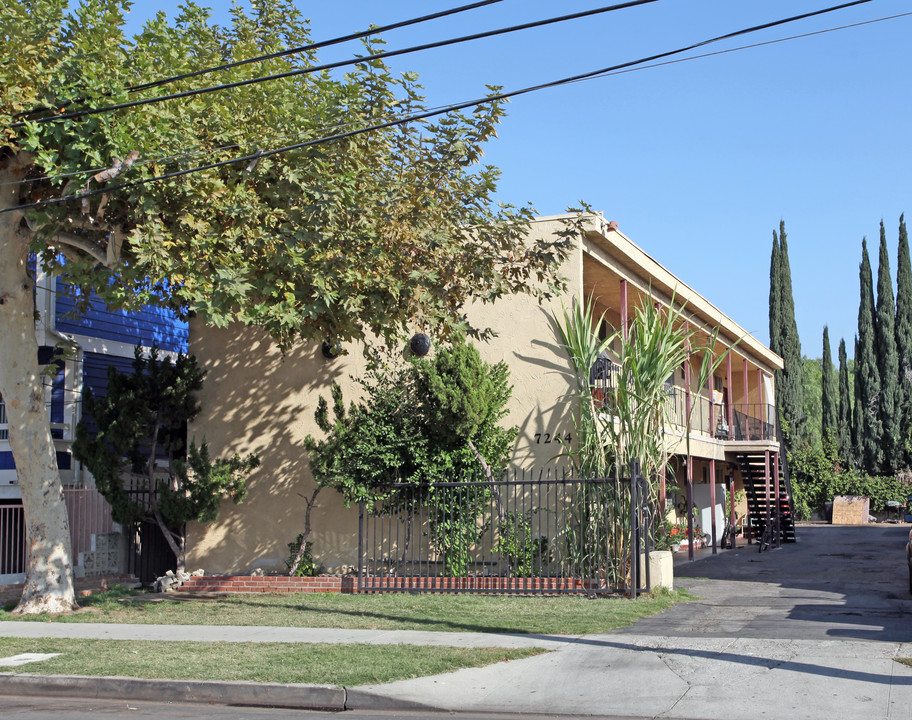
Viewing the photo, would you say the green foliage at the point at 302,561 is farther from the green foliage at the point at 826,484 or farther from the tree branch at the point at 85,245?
the green foliage at the point at 826,484

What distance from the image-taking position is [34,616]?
13.6 metres

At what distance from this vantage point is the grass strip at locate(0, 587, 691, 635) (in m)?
11.9

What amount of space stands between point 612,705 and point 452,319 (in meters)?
6.76

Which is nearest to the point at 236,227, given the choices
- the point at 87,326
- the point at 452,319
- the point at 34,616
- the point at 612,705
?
the point at 452,319

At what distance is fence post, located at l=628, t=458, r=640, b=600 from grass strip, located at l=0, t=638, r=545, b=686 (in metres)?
4.50

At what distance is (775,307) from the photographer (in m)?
47.2

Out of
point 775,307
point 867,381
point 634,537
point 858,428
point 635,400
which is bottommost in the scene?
point 634,537

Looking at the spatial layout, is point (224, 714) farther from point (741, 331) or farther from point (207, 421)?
point (741, 331)

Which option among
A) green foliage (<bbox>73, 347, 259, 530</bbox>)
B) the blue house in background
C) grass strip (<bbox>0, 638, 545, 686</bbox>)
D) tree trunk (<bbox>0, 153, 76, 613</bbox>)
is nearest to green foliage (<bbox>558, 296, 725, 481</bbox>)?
grass strip (<bbox>0, 638, 545, 686</bbox>)

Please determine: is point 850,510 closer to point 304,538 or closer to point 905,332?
point 905,332

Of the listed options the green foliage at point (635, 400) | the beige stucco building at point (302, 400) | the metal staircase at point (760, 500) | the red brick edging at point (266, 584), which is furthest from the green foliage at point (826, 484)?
the red brick edging at point (266, 584)

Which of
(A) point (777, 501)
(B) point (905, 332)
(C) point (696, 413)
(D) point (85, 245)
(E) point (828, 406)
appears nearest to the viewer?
(D) point (85, 245)

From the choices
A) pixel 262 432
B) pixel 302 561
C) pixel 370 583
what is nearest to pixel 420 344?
pixel 262 432

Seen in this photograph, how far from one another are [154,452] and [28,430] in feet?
12.8
